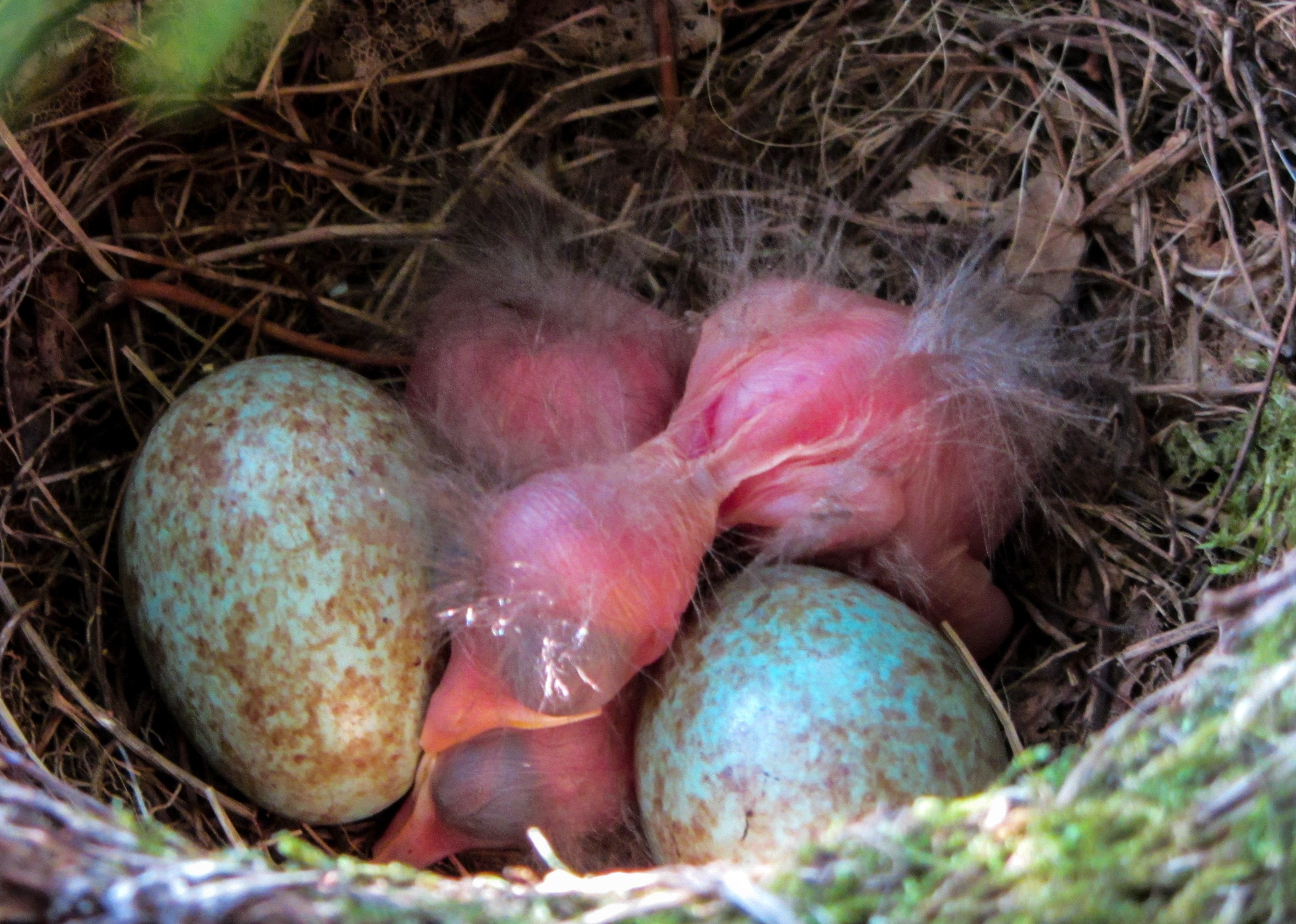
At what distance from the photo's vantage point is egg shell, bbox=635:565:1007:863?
1.13 meters

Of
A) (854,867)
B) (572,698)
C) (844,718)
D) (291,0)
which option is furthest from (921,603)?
(291,0)

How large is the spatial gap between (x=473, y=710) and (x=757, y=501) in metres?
0.43

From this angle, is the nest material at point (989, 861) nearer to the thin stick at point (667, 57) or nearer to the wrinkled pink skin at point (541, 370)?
the wrinkled pink skin at point (541, 370)

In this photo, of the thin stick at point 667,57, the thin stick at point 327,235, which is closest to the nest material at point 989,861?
the thin stick at point 327,235

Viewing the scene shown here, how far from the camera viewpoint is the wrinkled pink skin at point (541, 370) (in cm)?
146

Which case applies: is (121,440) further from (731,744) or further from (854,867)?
(854,867)

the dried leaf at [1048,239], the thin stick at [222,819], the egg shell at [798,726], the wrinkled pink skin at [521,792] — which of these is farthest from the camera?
the dried leaf at [1048,239]

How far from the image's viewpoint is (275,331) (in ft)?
5.34

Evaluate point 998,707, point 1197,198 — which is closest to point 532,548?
point 998,707

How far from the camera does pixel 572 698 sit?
1299 millimetres

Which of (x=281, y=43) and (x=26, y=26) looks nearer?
(x=26, y=26)

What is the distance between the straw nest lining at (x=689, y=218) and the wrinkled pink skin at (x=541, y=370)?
14 centimetres

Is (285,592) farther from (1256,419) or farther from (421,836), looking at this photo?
(1256,419)

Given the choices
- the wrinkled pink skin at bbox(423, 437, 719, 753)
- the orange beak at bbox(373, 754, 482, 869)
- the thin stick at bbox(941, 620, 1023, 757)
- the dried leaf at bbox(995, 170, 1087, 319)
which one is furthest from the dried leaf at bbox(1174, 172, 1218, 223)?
the orange beak at bbox(373, 754, 482, 869)
